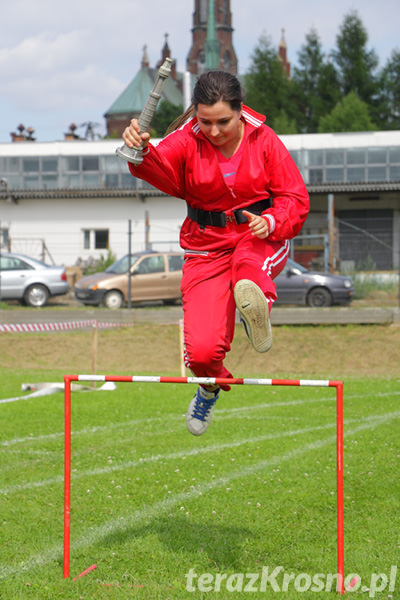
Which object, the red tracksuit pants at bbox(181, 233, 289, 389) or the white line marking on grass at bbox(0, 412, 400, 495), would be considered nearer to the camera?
the red tracksuit pants at bbox(181, 233, 289, 389)

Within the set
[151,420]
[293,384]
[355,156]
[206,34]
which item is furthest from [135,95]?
[293,384]

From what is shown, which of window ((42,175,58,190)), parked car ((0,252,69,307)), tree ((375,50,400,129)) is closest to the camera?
parked car ((0,252,69,307))

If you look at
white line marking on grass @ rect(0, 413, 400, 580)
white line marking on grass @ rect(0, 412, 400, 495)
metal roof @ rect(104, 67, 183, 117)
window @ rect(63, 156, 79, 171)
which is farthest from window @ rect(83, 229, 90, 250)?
metal roof @ rect(104, 67, 183, 117)

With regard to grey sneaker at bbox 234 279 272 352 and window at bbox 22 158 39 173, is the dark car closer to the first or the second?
grey sneaker at bbox 234 279 272 352

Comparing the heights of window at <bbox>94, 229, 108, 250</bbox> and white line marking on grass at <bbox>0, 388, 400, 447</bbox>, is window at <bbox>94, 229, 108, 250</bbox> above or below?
above

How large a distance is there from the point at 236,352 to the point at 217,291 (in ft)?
48.5

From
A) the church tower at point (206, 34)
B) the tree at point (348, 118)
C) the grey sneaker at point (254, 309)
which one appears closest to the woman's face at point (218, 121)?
the grey sneaker at point (254, 309)

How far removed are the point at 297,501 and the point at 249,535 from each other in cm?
95

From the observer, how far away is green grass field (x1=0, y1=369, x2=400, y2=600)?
5.18 metres

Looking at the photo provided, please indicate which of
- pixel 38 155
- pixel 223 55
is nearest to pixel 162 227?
pixel 38 155

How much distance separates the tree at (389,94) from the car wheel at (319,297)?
45193 millimetres

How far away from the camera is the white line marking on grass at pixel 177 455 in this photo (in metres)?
7.57

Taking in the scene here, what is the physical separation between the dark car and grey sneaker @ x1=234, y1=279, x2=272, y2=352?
723 inches

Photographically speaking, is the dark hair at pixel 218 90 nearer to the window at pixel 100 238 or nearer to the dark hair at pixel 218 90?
the dark hair at pixel 218 90
